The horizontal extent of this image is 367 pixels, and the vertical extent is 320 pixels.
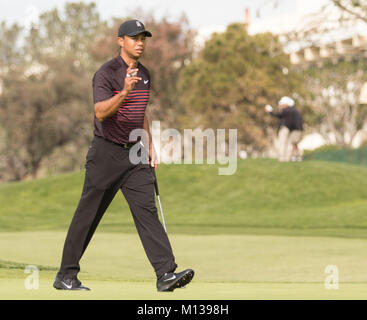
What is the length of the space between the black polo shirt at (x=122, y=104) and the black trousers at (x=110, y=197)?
0.10 m

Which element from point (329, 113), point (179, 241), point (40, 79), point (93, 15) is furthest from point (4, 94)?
point (179, 241)

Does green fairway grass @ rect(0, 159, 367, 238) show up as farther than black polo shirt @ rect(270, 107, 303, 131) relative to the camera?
No

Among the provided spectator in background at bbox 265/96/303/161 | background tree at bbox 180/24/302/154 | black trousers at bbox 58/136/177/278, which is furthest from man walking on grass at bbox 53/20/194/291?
background tree at bbox 180/24/302/154

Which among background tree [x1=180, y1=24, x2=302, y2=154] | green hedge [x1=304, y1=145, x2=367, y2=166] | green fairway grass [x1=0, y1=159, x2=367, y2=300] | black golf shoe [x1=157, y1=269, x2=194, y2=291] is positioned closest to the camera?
black golf shoe [x1=157, y1=269, x2=194, y2=291]

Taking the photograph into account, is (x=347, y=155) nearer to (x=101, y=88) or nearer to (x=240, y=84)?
(x=240, y=84)

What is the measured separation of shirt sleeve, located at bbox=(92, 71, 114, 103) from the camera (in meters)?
6.59

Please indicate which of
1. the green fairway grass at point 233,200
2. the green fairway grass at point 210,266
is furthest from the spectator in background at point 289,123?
the green fairway grass at point 210,266

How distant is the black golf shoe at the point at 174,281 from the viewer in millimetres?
6516

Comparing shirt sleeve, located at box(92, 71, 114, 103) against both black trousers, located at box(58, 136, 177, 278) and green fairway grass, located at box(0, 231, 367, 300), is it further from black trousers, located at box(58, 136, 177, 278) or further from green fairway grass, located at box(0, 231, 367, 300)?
green fairway grass, located at box(0, 231, 367, 300)

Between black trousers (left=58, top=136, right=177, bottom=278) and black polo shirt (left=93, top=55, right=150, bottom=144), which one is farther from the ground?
black polo shirt (left=93, top=55, right=150, bottom=144)

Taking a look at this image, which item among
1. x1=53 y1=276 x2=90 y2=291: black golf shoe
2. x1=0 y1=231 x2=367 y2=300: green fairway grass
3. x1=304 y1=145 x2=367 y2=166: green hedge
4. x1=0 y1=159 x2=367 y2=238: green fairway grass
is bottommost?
x1=304 y1=145 x2=367 y2=166: green hedge

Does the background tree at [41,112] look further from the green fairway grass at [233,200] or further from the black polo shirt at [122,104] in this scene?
the black polo shirt at [122,104]

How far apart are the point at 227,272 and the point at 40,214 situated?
50.2 ft

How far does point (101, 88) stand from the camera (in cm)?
662
